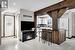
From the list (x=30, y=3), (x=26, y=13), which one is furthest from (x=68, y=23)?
(x=30, y=3)

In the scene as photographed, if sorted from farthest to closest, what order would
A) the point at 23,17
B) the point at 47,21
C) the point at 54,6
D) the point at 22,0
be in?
1. the point at 47,21
2. the point at 23,17
3. the point at 54,6
4. the point at 22,0

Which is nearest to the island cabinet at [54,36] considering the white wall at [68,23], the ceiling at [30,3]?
the ceiling at [30,3]

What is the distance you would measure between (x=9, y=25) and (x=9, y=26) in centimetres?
12

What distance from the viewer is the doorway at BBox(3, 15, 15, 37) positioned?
9861 millimetres

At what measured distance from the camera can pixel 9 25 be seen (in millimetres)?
10188

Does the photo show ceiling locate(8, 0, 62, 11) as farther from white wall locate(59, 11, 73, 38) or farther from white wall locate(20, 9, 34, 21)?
white wall locate(59, 11, 73, 38)

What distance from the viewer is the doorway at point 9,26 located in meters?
9.86

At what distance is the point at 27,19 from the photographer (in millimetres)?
8141

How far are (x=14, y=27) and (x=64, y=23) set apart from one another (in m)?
5.66

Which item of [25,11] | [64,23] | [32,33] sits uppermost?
[25,11]

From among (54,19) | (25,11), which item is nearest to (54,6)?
(54,19)

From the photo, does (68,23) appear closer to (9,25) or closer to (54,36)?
(54,36)

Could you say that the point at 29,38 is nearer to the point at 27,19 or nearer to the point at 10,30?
the point at 27,19

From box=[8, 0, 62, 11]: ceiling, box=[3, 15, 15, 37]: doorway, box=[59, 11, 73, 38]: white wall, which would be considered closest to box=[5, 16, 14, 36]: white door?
box=[3, 15, 15, 37]: doorway
